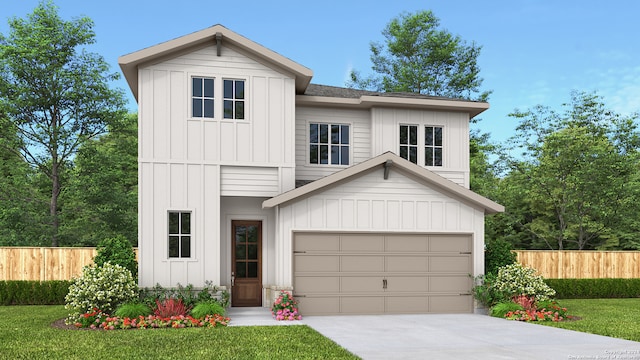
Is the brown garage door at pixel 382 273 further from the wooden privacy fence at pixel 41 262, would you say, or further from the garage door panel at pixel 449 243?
the wooden privacy fence at pixel 41 262

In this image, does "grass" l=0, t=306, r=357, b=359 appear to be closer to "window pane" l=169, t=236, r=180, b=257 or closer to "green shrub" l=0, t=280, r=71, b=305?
"window pane" l=169, t=236, r=180, b=257

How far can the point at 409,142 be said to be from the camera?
18594mm

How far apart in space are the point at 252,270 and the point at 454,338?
7.38 metres

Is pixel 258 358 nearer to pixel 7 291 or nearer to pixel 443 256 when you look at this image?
pixel 443 256

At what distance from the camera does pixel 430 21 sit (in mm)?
36406

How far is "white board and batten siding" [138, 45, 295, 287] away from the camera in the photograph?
15.6m

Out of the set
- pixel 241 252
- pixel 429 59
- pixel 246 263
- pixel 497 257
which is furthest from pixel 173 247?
pixel 429 59

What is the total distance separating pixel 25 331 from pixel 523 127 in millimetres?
29306

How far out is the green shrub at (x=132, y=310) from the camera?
13648 mm

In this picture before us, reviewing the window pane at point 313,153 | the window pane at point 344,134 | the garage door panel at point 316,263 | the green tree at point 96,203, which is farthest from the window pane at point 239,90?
the green tree at point 96,203

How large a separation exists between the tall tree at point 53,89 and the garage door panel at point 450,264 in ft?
62.5

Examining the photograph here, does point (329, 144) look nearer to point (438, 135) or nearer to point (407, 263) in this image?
point (438, 135)

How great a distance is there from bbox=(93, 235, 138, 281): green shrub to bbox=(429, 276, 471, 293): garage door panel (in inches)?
310

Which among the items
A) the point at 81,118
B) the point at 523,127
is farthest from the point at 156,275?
the point at 523,127
